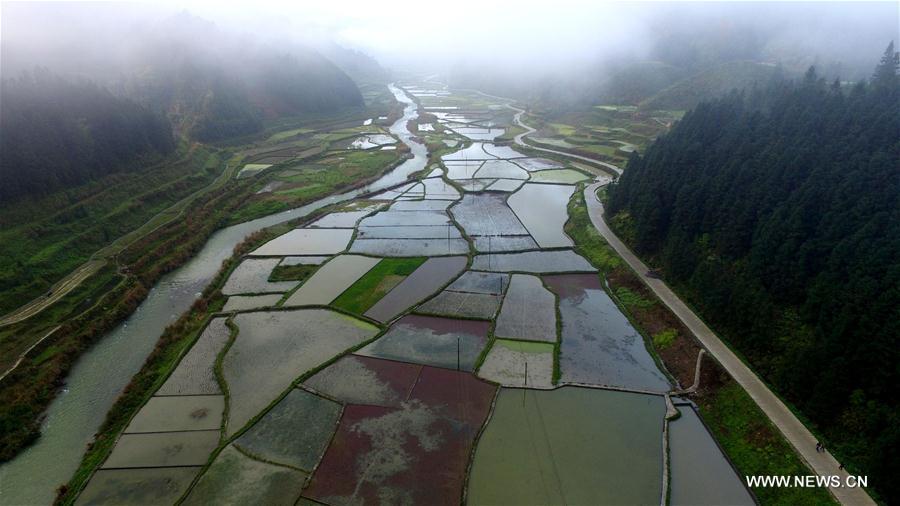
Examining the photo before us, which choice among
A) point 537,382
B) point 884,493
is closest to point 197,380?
point 537,382

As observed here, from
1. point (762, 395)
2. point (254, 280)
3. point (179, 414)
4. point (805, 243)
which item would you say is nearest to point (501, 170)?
point (254, 280)

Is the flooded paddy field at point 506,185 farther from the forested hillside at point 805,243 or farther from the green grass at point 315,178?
the forested hillside at point 805,243

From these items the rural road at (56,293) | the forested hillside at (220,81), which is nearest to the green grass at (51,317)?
the rural road at (56,293)

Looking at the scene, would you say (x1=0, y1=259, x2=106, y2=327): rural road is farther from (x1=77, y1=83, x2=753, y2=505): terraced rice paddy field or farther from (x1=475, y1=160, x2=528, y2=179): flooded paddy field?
(x1=475, y1=160, x2=528, y2=179): flooded paddy field

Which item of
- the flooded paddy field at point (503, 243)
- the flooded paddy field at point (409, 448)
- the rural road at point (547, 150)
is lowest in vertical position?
the flooded paddy field at point (409, 448)

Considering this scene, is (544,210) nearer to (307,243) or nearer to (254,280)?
(307,243)

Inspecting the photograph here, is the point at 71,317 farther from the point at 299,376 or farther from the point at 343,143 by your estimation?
the point at 343,143
